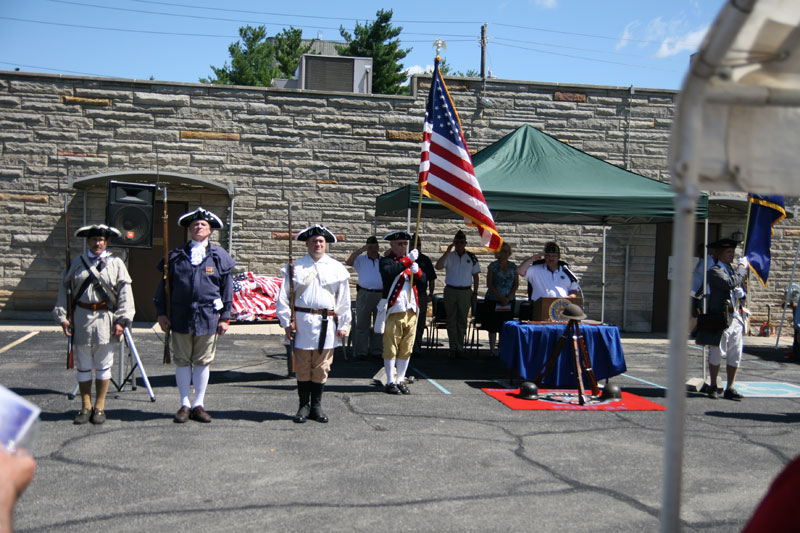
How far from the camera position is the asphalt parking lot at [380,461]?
15.3 feet

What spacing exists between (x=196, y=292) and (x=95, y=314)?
933 mm

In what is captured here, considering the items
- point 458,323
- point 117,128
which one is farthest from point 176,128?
point 458,323

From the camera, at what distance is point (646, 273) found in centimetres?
1616

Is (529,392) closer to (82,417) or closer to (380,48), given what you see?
(82,417)

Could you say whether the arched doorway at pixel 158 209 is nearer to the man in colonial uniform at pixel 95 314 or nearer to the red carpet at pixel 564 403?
the man in colonial uniform at pixel 95 314

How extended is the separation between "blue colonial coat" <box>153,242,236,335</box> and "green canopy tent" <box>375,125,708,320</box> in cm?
287

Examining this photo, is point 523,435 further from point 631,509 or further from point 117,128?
point 117,128

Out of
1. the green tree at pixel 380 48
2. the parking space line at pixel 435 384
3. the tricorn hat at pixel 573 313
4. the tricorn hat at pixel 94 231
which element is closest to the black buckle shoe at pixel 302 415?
the parking space line at pixel 435 384

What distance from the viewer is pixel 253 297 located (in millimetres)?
14883

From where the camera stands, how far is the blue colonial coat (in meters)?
7.21

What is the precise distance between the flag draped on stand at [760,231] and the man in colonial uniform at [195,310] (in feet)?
22.2

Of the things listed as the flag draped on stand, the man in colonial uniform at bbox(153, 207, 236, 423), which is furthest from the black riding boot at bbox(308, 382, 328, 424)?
the flag draped on stand

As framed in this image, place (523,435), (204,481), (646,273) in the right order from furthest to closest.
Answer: (646,273) < (523,435) < (204,481)

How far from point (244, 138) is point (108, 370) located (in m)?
8.96
